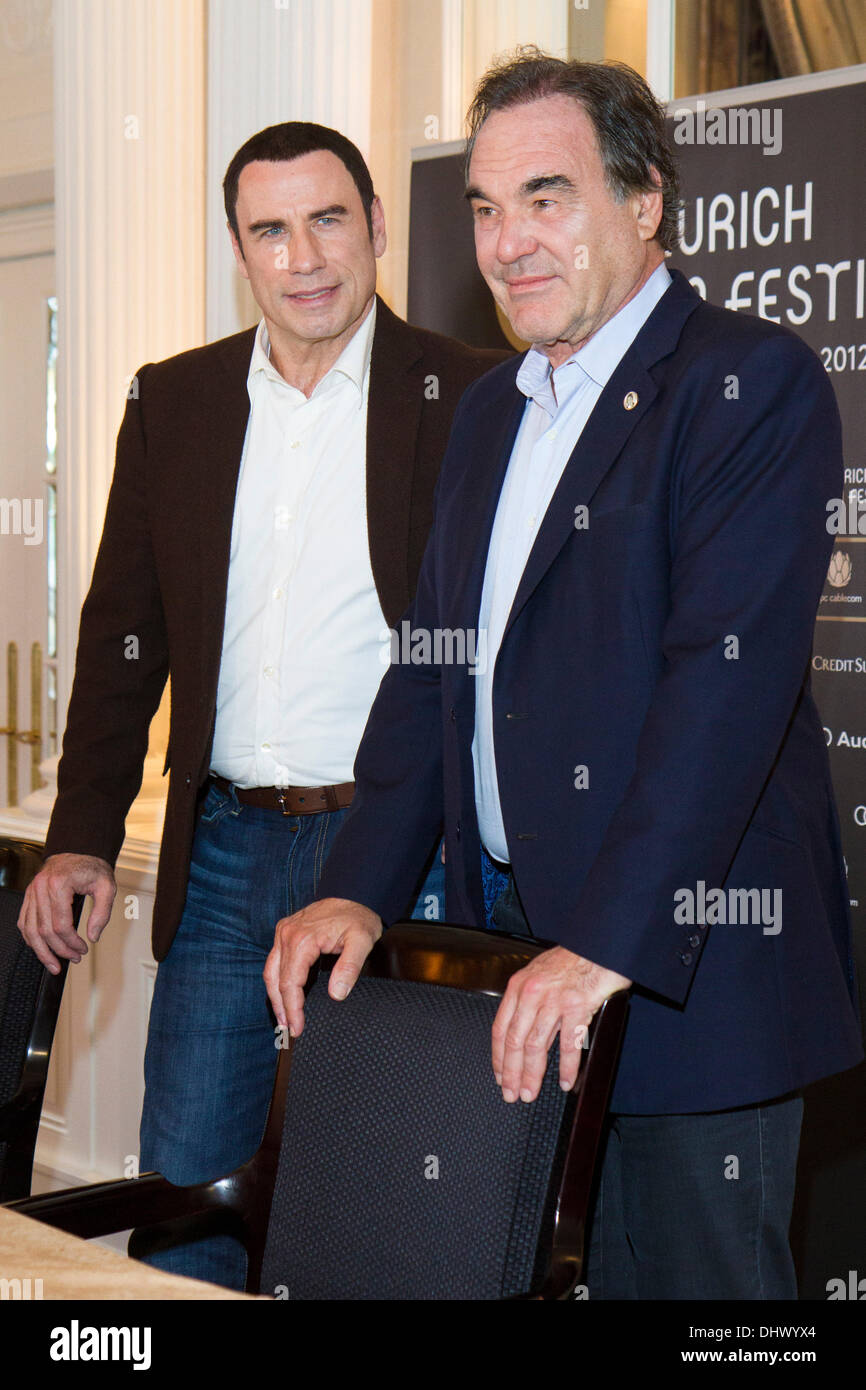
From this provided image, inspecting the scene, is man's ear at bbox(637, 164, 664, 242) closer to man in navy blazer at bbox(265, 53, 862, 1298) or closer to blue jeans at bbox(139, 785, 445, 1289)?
man in navy blazer at bbox(265, 53, 862, 1298)

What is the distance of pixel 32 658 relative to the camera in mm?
5168

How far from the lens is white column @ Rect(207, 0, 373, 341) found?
3.08 meters

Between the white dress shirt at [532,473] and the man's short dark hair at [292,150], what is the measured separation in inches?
22.9

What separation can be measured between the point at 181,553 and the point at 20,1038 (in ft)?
2.34

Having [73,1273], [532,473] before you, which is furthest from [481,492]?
[73,1273]

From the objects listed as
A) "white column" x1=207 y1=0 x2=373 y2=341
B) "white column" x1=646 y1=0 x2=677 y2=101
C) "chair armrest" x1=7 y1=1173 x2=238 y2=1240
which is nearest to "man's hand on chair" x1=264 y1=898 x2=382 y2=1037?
"chair armrest" x1=7 y1=1173 x2=238 y2=1240

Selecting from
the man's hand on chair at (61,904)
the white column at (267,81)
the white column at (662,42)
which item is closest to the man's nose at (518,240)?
the man's hand on chair at (61,904)

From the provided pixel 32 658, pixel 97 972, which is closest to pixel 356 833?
pixel 97 972

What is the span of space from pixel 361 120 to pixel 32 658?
2653 millimetres

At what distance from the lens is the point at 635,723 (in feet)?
4.97

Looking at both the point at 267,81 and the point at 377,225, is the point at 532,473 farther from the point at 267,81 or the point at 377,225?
the point at 267,81

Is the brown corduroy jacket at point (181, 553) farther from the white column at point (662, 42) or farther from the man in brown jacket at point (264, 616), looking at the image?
the white column at point (662, 42)

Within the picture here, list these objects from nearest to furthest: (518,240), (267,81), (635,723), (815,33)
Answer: (635,723) → (518,240) → (815,33) → (267,81)

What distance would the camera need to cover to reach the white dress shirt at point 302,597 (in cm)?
207
